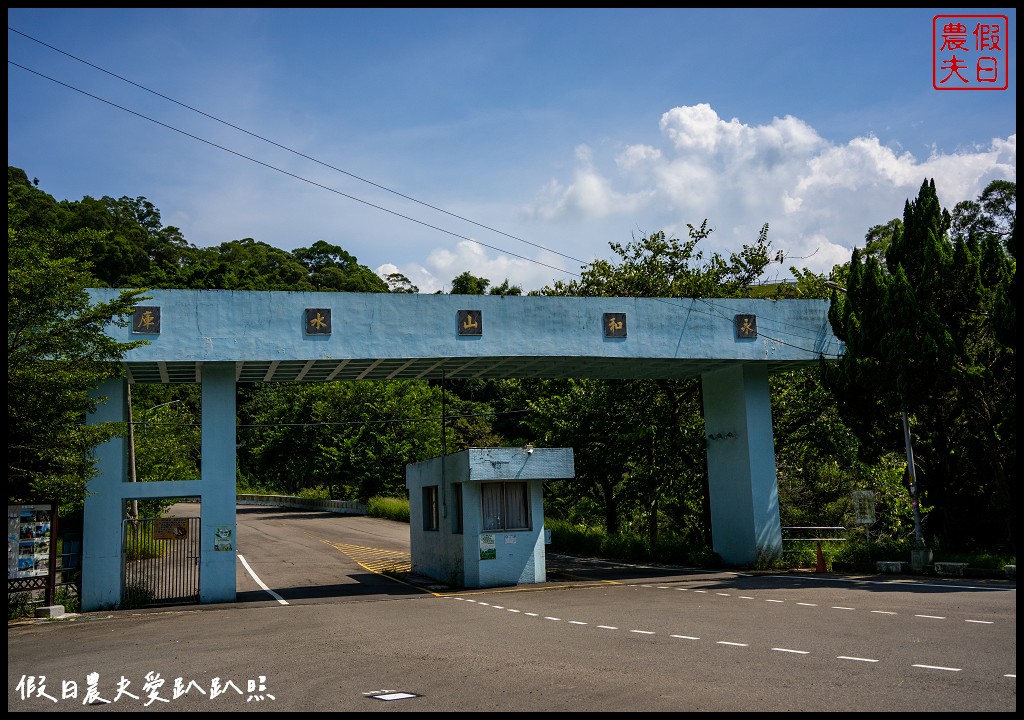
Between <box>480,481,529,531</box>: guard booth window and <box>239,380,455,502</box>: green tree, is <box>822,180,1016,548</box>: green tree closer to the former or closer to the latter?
<box>480,481,529,531</box>: guard booth window

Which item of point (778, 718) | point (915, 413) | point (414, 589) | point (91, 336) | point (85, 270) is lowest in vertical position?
point (414, 589)

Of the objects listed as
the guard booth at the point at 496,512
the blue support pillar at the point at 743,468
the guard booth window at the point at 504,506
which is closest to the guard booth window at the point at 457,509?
the guard booth at the point at 496,512

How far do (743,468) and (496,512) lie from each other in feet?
22.7

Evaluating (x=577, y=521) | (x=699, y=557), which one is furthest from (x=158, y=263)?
(x=699, y=557)

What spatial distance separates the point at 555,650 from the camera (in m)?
10.6

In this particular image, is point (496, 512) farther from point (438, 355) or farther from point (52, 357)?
point (52, 357)

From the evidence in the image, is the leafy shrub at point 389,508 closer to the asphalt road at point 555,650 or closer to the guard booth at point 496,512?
the guard booth at point 496,512

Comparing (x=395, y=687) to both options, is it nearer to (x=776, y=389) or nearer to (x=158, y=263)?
(x=776, y=389)

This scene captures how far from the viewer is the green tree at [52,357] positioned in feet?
48.5

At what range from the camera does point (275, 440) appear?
184ft

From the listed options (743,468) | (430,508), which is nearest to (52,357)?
(430,508)

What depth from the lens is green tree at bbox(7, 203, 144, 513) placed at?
1477 centimetres

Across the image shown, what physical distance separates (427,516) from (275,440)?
3459 cm

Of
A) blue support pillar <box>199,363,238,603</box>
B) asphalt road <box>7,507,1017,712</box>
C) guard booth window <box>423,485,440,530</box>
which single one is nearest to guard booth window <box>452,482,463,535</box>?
guard booth window <box>423,485,440,530</box>
